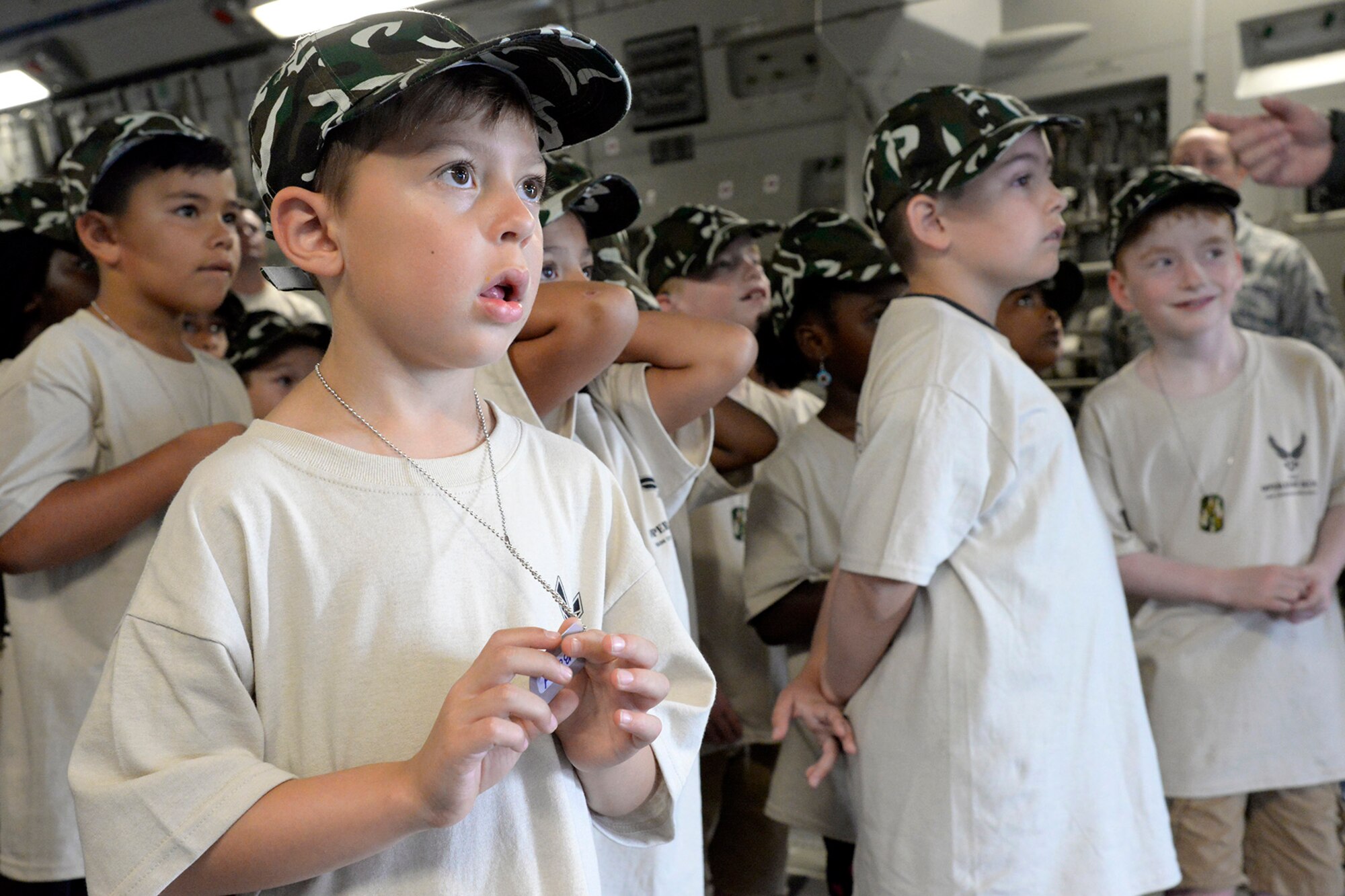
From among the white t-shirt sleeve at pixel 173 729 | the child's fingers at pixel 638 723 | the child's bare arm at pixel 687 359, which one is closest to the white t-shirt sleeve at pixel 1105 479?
the child's bare arm at pixel 687 359

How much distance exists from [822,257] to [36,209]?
6.18ft

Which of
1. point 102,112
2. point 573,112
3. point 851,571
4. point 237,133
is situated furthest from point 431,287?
point 102,112

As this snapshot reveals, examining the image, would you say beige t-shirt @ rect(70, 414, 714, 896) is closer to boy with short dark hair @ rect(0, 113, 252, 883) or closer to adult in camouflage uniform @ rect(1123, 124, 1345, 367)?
boy with short dark hair @ rect(0, 113, 252, 883)

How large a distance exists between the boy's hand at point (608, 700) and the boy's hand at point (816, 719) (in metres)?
0.73

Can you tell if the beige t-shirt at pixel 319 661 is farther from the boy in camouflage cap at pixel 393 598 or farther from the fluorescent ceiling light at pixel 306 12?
the fluorescent ceiling light at pixel 306 12

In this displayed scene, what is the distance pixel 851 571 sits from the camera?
4.92ft

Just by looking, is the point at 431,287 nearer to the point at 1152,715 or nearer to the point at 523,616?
the point at 523,616

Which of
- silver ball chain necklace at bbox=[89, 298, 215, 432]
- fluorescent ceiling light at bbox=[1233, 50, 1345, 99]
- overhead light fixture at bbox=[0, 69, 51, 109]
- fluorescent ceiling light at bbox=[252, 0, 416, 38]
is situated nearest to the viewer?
silver ball chain necklace at bbox=[89, 298, 215, 432]

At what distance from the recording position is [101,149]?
172 cm

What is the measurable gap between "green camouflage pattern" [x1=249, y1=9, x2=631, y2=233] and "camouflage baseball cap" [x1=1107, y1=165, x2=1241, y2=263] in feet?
5.05

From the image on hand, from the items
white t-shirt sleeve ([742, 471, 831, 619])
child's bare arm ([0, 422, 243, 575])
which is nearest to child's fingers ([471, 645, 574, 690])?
child's bare arm ([0, 422, 243, 575])

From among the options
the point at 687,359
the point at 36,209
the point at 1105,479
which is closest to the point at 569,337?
the point at 687,359

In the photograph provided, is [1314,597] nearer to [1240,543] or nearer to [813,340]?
[1240,543]

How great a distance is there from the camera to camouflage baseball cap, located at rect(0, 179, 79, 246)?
242 centimetres
